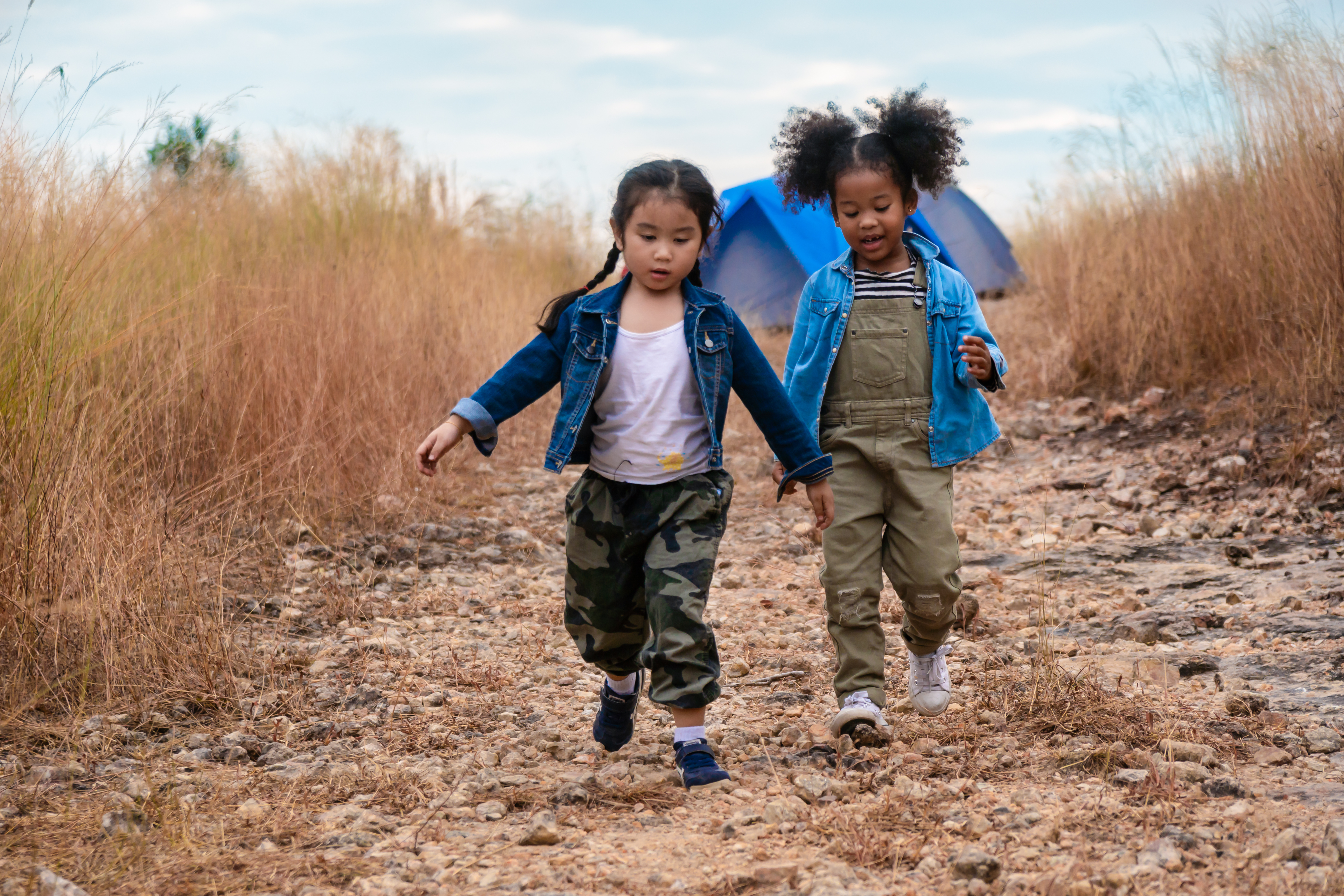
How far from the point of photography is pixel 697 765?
272 cm

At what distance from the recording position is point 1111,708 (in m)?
2.98

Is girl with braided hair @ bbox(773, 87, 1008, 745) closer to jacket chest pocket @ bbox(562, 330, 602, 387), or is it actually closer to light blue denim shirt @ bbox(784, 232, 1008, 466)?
light blue denim shirt @ bbox(784, 232, 1008, 466)

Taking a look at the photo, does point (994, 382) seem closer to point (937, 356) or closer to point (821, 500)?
point (937, 356)

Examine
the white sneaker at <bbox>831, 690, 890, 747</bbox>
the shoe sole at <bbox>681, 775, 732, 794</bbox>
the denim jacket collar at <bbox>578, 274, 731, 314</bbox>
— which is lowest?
the shoe sole at <bbox>681, 775, 732, 794</bbox>

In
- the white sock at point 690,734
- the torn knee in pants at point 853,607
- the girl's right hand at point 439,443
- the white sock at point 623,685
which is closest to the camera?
the girl's right hand at point 439,443

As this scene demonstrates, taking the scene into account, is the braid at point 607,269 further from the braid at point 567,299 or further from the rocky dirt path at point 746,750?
the rocky dirt path at point 746,750

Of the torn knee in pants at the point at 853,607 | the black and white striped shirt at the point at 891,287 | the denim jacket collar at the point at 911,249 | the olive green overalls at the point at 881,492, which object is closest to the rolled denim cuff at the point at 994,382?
the olive green overalls at the point at 881,492

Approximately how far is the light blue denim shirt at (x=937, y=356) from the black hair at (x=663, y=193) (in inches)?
17.4

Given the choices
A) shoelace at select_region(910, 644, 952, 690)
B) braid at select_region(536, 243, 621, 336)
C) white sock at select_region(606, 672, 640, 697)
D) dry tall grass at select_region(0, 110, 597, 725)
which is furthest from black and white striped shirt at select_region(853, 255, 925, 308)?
dry tall grass at select_region(0, 110, 597, 725)

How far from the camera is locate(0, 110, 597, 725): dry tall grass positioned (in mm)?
3264

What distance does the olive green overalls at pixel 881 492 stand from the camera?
3.10 metres

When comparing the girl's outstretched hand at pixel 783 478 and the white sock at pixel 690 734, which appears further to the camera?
the girl's outstretched hand at pixel 783 478

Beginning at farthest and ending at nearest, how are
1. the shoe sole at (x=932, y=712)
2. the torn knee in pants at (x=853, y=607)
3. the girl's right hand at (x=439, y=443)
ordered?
the shoe sole at (x=932, y=712) < the torn knee in pants at (x=853, y=607) < the girl's right hand at (x=439, y=443)

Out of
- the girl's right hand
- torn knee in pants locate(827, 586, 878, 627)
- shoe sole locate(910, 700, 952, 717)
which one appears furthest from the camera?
shoe sole locate(910, 700, 952, 717)
